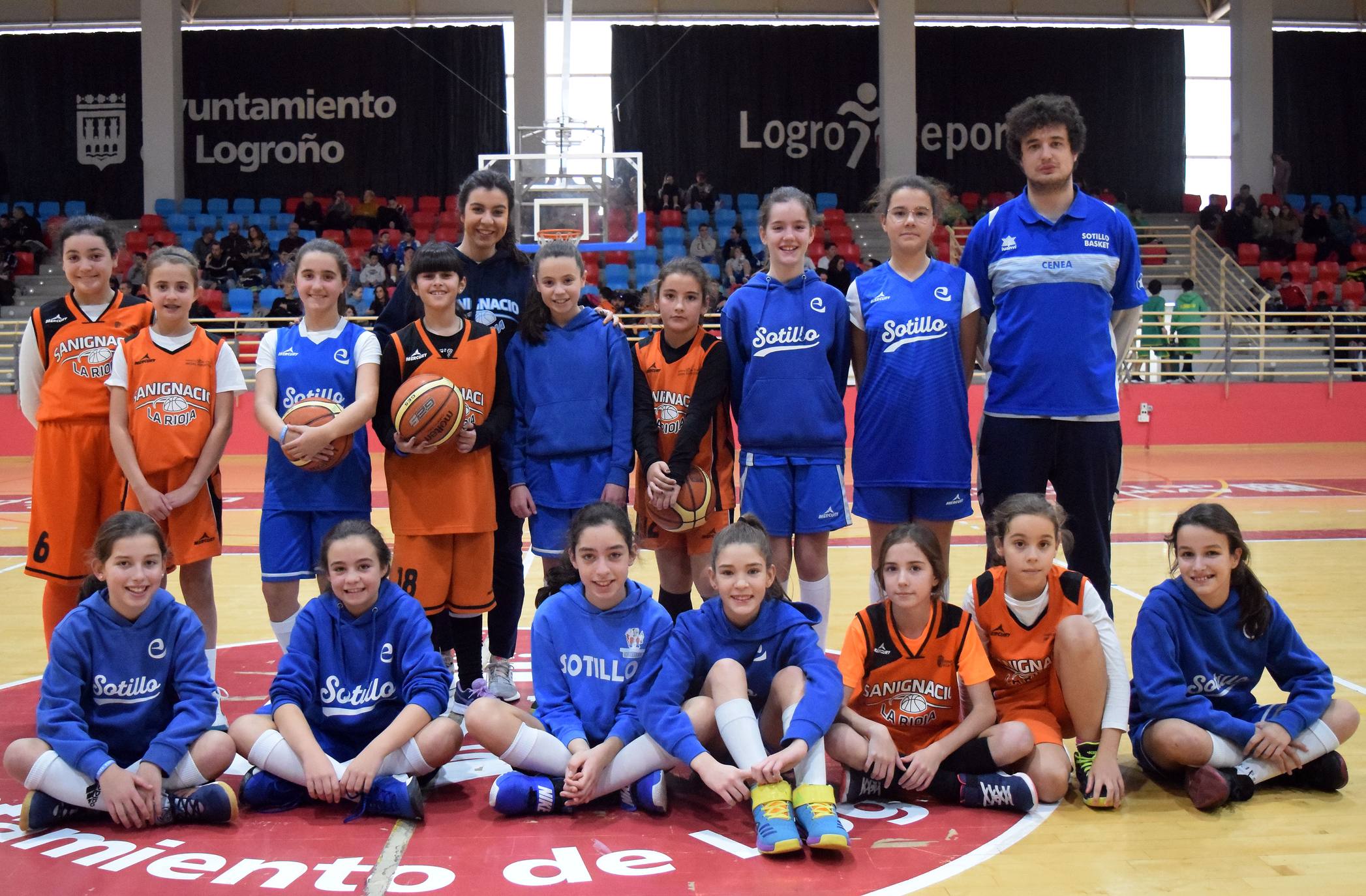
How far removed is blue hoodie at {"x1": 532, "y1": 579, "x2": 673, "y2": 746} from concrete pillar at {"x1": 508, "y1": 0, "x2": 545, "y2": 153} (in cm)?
1400

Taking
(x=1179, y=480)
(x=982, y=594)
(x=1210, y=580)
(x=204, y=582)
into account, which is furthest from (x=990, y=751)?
(x=1179, y=480)

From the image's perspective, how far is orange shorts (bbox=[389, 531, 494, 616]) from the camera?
12.3 feet

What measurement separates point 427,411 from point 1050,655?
6.36 ft

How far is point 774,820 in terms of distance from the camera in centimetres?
270

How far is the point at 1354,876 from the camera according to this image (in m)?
2.54

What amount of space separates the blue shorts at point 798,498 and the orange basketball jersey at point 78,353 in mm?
2124

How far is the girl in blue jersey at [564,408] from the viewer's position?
380cm

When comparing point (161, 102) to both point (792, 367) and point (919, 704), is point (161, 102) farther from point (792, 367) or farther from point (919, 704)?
point (919, 704)

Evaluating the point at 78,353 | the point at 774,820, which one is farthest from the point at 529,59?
the point at 774,820

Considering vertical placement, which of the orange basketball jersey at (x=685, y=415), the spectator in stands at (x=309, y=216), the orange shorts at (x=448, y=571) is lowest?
the orange shorts at (x=448, y=571)

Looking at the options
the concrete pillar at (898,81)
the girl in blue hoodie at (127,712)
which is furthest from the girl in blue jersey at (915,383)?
the concrete pillar at (898,81)

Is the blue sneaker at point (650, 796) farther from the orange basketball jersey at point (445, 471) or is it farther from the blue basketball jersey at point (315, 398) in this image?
the blue basketball jersey at point (315, 398)

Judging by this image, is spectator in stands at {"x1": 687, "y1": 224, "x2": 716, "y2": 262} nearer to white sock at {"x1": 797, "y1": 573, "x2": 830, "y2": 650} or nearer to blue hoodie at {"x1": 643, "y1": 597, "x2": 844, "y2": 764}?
white sock at {"x1": 797, "y1": 573, "x2": 830, "y2": 650}

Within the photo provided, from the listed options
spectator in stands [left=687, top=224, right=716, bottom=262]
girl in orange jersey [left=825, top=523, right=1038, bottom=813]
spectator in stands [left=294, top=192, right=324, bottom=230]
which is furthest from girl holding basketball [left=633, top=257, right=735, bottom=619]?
spectator in stands [left=294, top=192, right=324, bottom=230]
